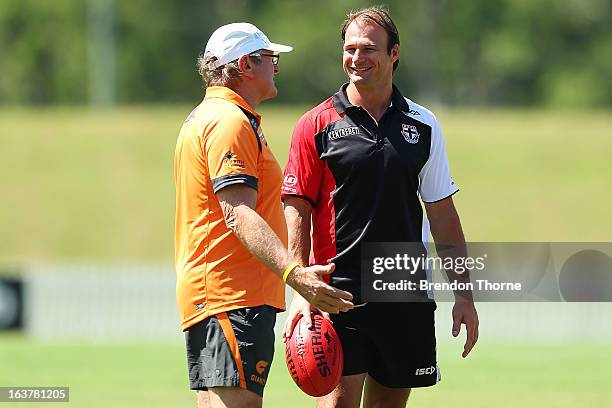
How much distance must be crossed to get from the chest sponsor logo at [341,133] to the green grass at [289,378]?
4452 millimetres

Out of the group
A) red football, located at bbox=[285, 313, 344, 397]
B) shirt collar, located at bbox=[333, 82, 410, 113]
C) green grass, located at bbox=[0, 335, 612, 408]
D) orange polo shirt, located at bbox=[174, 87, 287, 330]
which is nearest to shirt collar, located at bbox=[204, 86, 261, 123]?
orange polo shirt, located at bbox=[174, 87, 287, 330]

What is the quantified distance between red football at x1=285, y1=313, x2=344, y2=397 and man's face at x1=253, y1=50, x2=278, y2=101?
1.17 m

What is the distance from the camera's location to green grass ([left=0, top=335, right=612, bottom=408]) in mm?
10492

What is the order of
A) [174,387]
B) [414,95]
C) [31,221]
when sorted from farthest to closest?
[414,95]
[31,221]
[174,387]

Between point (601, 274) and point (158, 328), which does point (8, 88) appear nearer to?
point (158, 328)

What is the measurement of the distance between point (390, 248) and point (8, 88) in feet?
166

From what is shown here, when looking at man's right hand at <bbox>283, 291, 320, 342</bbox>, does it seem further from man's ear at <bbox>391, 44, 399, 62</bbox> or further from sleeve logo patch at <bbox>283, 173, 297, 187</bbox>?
man's ear at <bbox>391, 44, 399, 62</bbox>

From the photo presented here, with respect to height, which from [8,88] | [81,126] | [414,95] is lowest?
[81,126]

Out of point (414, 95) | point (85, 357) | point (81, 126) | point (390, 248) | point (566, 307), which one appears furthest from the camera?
point (414, 95)

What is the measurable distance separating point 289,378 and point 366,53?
7.06m

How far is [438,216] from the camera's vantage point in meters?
6.45

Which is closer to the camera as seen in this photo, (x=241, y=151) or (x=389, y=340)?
(x=241, y=151)

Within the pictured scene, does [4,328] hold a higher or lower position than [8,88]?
lower

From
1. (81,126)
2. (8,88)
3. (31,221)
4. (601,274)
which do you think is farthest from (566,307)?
(8,88)
